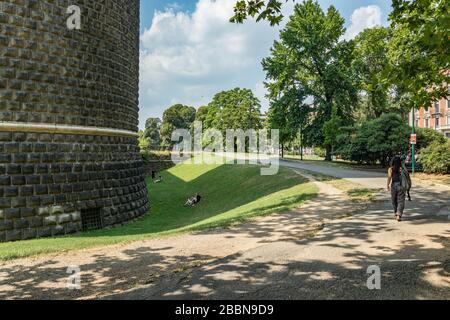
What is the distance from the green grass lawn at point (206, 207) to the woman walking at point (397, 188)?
11.9ft

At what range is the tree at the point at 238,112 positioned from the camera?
72.7 meters

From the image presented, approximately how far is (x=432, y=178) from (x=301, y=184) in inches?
306

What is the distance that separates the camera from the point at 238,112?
73.6 metres

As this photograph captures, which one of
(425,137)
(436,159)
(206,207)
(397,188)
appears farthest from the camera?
(425,137)

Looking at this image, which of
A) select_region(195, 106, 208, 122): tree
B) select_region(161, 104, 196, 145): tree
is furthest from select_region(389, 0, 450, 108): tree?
select_region(161, 104, 196, 145): tree

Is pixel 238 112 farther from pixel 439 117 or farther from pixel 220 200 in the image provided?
A: pixel 220 200

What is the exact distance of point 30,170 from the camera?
12.8 m

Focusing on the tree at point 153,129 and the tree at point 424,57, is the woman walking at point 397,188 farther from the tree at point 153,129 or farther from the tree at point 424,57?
the tree at point 153,129

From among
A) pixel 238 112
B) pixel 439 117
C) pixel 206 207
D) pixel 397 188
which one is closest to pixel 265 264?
pixel 397 188

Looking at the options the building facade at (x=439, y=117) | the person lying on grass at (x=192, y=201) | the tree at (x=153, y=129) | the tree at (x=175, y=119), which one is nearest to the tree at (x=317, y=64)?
the person lying on grass at (x=192, y=201)

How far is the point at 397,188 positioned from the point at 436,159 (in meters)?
14.2

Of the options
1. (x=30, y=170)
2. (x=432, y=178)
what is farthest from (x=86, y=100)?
(x=432, y=178)

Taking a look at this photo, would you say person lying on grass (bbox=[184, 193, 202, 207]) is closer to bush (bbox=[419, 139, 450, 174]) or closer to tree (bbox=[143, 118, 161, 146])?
bush (bbox=[419, 139, 450, 174])

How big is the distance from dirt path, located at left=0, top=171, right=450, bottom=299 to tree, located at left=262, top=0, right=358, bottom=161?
31.8 meters
